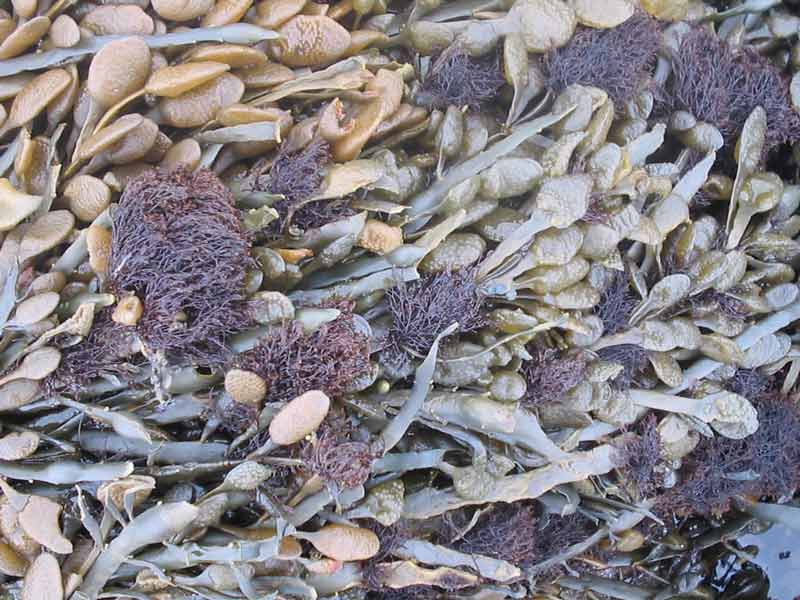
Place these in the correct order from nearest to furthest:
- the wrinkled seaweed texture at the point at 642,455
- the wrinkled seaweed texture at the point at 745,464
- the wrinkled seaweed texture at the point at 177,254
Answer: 1. the wrinkled seaweed texture at the point at 177,254
2. the wrinkled seaweed texture at the point at 642,455
3. the wrinkled seaweed texture at the point at 745,464

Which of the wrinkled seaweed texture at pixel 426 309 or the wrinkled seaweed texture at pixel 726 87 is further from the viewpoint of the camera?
the wrinkled seaweed texture at pixel 726 87

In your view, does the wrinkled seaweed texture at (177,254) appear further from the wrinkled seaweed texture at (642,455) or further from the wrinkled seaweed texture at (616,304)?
the wrinkled seaweed texture at (642,455)

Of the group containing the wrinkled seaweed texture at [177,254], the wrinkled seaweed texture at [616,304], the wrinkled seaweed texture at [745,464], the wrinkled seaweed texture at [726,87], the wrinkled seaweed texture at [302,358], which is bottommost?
the wrinkled seaweed texture at [745,464]

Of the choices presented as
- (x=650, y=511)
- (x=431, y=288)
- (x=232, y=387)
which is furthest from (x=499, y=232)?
(x=650, y=511)

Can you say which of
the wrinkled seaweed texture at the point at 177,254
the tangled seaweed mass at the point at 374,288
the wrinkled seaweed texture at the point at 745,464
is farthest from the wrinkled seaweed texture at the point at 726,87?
the wrinkled seaweed texture at the point at 177,254

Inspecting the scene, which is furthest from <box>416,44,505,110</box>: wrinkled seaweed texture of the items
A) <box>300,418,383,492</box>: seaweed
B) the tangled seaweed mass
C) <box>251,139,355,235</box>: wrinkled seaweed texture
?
<box>300,418,383,492</box>: seaweed

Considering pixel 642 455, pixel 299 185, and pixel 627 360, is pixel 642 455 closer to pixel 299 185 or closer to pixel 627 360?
pixel 627 360

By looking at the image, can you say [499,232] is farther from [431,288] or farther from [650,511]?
[650,511]
